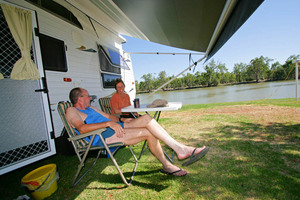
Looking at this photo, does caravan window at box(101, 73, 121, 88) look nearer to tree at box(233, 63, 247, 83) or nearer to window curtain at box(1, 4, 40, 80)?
window curtain at box(1, 4, 40, 80)

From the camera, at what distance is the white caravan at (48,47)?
1993mm

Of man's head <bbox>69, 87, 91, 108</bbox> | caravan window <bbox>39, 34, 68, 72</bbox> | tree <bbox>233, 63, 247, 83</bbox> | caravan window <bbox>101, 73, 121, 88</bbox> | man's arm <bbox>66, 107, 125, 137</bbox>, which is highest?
tree <bbox>233, 63, 247, 83</bbox>

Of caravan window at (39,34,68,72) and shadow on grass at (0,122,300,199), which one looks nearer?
shadow on grass at (0,122,300,199)

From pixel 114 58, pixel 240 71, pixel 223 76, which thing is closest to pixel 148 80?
pixel 223 76

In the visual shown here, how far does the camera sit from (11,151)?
2.23 m

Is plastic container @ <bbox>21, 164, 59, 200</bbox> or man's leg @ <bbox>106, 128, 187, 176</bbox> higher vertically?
man's leg @ <bbox>106, 128, 187, 176</bbox>

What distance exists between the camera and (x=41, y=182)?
5.05 feet

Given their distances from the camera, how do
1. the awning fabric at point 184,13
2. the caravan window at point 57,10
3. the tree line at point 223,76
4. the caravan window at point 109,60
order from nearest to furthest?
the awning fabric at point 184,13, the caravan window at point 57,10, the caravan window at point 109,60, the tree line at point 223,76

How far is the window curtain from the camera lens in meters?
1.94

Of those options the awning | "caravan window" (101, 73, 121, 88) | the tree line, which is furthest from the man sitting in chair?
the tree line

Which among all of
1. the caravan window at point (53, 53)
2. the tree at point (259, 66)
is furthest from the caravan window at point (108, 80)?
the tree at point (259, 66)

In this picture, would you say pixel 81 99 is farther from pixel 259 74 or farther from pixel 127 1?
pixel 259 74

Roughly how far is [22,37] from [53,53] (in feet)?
1.55

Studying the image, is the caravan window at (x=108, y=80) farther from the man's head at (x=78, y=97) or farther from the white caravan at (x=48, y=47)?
the man's head at (x=78, y=97)
